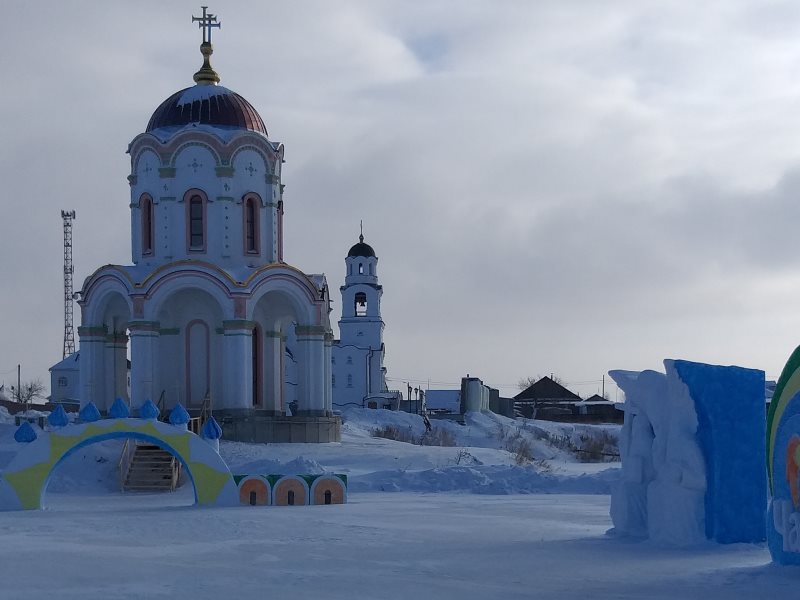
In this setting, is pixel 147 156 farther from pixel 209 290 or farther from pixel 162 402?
pixel 162 402

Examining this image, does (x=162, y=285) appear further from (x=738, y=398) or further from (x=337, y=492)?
(x=738, y=398)

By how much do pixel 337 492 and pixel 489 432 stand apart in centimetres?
2870

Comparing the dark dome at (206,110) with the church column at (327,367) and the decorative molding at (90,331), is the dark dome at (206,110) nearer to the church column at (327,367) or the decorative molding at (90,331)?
the decorative molding at (90,331)

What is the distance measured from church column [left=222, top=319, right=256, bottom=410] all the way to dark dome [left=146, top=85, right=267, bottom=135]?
5.51 m

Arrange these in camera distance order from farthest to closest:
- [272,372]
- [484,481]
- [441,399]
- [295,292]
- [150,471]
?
[441,399], [272,372], [295,292], [150,471], [484,481]

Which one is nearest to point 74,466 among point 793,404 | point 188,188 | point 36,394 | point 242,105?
point 188,188

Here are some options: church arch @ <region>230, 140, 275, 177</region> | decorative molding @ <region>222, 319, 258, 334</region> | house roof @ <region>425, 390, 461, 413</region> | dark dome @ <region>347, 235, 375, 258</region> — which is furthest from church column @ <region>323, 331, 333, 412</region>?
house roof @ <region>425, 390, 461, 413</region>

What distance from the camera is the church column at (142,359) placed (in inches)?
1284

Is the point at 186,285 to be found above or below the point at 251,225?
below

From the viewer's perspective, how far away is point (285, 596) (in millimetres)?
11719

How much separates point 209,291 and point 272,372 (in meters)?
3.58

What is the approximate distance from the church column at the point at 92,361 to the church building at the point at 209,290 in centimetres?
4

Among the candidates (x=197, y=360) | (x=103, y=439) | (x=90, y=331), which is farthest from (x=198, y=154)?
(x=103, y=439)

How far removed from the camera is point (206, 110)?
112ft
